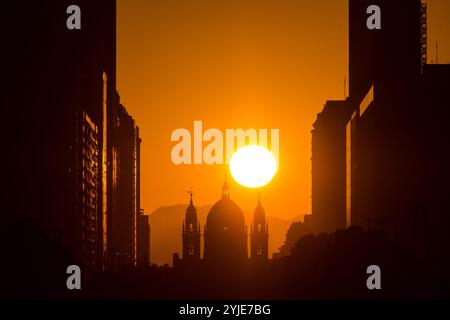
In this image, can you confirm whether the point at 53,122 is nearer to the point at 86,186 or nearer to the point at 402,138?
the point at 86,186

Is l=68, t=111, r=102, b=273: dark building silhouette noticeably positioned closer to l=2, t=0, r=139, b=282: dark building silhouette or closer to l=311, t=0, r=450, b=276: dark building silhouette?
l=2, t=0, r=139, b=282: dark building silhouette

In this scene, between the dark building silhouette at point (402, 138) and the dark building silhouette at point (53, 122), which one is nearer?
the dark building silhouette at point (53, 122)

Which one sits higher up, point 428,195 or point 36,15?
point 36,15

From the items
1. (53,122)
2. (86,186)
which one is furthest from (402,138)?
(53,122)

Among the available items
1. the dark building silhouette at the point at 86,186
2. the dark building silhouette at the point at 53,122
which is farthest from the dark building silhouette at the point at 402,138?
the dark building silhouette at the point at 53,122

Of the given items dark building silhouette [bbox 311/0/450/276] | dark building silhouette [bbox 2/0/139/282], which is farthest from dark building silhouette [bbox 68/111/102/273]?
dark building silhouette [bbox 311/0/450/276]

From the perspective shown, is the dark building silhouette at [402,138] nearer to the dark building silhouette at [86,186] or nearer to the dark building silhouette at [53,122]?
the dark building silhouette at [86,186]

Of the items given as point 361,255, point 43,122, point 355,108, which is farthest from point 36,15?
point 355,108

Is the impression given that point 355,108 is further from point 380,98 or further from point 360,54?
point 380,98
